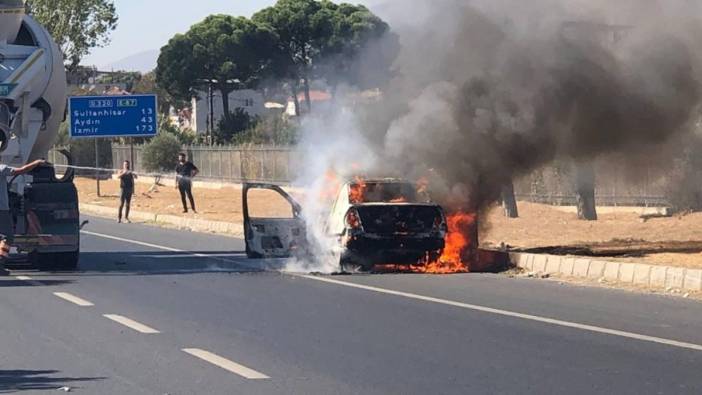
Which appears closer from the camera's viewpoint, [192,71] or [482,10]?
[482,10]

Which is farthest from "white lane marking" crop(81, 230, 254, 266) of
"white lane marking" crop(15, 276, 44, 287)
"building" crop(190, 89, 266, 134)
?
"building" crop(190, 89, 266, 134)

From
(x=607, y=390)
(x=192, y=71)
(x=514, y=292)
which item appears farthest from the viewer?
(x=192, y=71)

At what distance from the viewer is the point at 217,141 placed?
2739 inches

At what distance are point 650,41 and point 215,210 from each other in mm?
21318

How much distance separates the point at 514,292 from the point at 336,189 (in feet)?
15.0

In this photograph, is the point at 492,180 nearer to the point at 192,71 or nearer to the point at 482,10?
the point at 482,10

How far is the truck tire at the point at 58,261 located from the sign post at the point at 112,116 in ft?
81.3

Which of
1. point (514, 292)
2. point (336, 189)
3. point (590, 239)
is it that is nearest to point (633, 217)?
point (590, 239)

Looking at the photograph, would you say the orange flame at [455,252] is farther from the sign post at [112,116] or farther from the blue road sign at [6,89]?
the sign post at [112,116]

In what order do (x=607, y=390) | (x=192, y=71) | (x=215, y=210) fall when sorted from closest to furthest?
(x=607, y=390) < (x=215, y=210) < (x=192, y=71)

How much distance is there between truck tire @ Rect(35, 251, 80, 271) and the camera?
19.1 metres

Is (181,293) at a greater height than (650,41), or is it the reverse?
(650,41)

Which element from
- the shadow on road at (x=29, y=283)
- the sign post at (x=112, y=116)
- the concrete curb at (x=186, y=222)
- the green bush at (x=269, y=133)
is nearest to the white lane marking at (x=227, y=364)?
the shadow on road at (x=29, y=283)

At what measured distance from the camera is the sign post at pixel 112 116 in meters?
43.9
